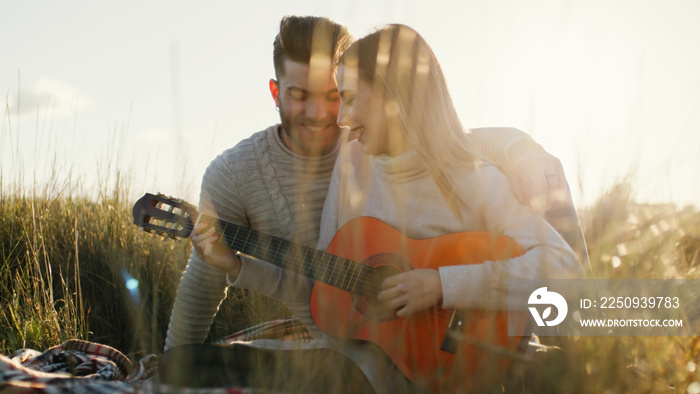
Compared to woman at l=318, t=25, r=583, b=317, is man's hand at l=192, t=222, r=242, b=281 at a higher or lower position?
lower

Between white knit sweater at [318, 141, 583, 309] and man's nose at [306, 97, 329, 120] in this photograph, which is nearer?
white knit sweater at [318, 141, 583, 309]

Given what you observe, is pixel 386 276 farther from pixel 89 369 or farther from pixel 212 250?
pixel 89 369

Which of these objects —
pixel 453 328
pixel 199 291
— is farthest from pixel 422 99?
pixel 199 291

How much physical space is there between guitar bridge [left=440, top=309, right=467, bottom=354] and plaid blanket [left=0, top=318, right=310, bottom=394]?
0.74 metres

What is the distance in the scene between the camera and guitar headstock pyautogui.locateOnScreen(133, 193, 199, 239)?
9.25ft

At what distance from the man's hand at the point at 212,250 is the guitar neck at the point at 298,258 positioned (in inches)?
2.2

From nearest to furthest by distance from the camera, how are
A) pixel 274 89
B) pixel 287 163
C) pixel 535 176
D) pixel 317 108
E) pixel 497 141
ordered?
pixel 535 176 → pixel 497 141 → pixel 317 108 → pixel 287 163 → pixel 274 89

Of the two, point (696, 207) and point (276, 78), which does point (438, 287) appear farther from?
point (276, 78)

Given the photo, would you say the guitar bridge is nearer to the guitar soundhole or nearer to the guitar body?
the guitar body

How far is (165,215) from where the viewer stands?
2.84 metres

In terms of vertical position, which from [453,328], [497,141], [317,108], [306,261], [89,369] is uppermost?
[317,108]

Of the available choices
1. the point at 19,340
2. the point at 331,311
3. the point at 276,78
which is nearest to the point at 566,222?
the point at 331,311

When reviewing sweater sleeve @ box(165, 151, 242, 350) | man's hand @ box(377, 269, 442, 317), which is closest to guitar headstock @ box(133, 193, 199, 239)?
sweater sleeve @ box(165, 151, 242, 350)

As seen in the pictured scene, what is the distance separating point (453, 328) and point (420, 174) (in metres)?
0.78
